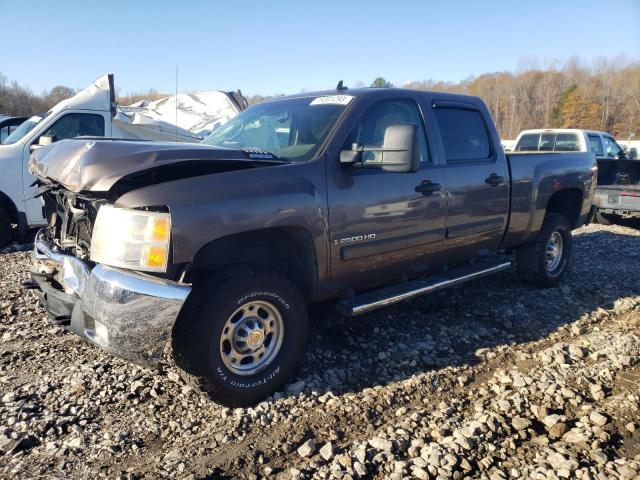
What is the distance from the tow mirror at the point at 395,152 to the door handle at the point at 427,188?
1.70 feet

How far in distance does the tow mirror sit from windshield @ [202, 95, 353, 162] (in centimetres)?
29

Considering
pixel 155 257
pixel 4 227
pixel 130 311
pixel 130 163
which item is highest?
pixel 130 163

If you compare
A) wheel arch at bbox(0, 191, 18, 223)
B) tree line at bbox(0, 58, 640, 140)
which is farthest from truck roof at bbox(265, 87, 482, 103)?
tree line at bbox(0, 58, 640, 140)

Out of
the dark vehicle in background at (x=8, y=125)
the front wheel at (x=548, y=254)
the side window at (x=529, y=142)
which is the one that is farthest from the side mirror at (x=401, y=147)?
the side window at (x=529, y=142)

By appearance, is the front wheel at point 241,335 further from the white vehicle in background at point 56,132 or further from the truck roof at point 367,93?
the white vehicle in background at point 56,132

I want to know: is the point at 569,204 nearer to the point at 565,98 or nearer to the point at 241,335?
the point at 241,335

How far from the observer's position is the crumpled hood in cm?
284

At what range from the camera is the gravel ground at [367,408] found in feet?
8.67

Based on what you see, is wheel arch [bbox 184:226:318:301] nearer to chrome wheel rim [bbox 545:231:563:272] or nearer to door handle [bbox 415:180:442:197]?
door handle [bbox 415:180:442:197]

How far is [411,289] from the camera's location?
4.03m

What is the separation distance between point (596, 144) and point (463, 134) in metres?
9.43

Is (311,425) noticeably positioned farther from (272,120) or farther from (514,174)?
(514,174)

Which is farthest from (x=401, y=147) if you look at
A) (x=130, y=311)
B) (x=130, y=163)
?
(x=130, y=311)

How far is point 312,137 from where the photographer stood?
12.2ft
